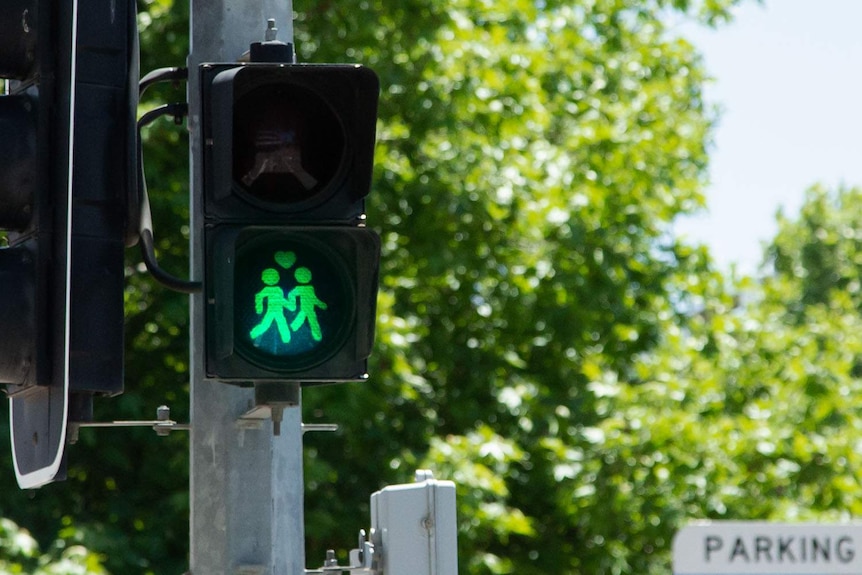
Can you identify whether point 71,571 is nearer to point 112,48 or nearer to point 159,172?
point 159,172

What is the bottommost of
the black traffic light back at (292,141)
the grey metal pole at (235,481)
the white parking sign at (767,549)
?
the white parking sign at (767,549)

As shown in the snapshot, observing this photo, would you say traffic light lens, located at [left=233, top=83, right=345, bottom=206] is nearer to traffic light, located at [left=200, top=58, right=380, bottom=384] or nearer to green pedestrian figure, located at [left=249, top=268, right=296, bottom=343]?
traffic light, located at [left=200, top=58, right=380, bottom=384]

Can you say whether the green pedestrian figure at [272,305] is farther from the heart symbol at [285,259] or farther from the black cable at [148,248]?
the black cable at [148,248]

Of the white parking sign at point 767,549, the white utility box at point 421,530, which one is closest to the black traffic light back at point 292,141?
the white utility box at point 421,530

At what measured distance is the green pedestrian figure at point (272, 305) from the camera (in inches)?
120

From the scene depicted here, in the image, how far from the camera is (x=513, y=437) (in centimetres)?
1009

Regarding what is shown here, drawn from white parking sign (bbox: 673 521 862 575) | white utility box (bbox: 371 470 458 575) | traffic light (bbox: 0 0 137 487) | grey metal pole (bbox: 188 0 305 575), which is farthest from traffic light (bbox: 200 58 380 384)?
white parking sign (bbox: 673 521 862 575)

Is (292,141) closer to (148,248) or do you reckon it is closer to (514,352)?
(148,248)

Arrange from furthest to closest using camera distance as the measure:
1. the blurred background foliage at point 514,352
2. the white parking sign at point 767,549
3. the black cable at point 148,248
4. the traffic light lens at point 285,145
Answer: the blurred background foliage at point 514,352 < the white parking sign at point 767,549 < the black cable at point 148,248 < the traffic light lens at point 285,145

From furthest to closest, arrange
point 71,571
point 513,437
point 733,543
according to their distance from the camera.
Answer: point 513,437, point 71,571, point 733,543

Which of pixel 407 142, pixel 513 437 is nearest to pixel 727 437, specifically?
pixel 513 437

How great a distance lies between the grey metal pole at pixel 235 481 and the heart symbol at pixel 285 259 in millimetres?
371

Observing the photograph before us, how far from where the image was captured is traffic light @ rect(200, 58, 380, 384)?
3.04m

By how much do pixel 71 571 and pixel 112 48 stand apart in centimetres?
457
